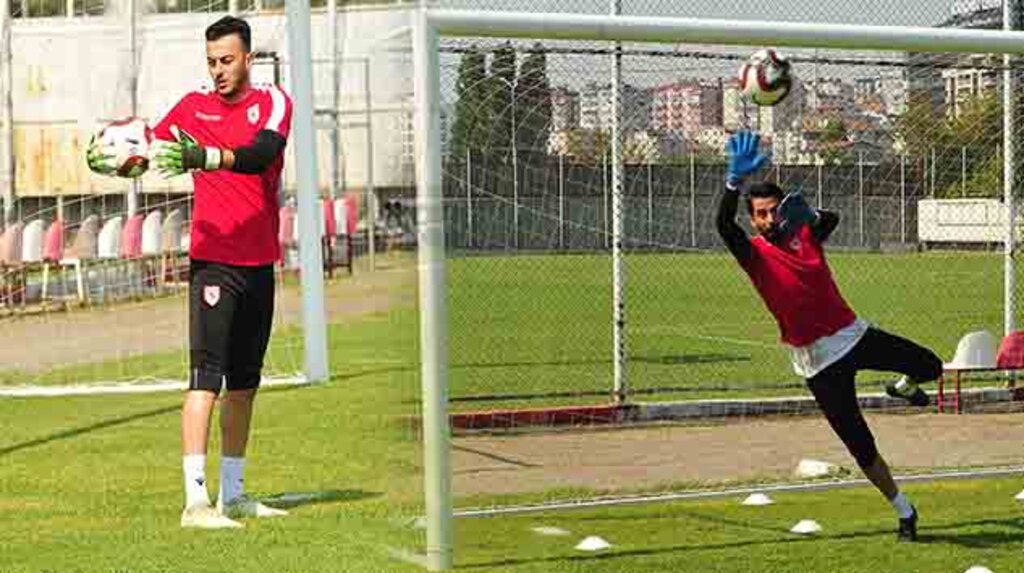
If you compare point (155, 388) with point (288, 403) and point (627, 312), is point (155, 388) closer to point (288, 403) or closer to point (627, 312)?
point (288, 403)

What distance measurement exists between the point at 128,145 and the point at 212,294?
86 cm

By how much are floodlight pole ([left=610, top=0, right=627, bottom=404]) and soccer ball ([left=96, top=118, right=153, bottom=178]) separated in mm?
2799

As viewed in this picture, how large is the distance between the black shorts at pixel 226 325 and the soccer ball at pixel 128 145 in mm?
708

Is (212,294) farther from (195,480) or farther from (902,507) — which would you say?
(902,507)

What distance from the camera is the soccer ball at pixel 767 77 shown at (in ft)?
31.1

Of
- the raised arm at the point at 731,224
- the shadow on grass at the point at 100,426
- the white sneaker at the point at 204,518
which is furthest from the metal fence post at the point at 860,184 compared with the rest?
the shadow on grass at the point at 100,426

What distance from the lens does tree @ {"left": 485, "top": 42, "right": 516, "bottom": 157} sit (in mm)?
11016

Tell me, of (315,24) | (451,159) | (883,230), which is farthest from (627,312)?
(315,24)

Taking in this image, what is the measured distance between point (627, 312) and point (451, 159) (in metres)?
3.22

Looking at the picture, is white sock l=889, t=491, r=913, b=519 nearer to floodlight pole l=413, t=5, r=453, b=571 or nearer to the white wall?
floodlight pole l=413, t=5, r=453, b=571

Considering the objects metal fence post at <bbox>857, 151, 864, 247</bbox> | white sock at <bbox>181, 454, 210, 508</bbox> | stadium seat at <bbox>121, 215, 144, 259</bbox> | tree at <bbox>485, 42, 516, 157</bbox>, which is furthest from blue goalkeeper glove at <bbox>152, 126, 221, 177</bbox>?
stadium seat at <bbox>121, 215, 144, 259</bbox>

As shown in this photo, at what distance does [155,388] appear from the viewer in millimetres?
15820

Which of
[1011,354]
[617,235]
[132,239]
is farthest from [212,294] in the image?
[132,239]

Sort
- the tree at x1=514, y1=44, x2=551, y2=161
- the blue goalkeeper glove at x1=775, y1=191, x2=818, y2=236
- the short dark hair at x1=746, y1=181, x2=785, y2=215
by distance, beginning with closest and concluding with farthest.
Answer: the blue goalkeeper glove at x1=775, y1=191, x2=818, y2=236 → the short dark hair at x1=746, y1=181, x2=785, y2=215 → the tree at x1=514, y1=44, x2=551, y2=161
